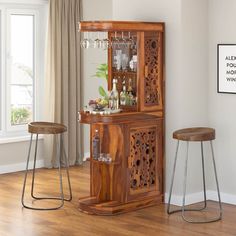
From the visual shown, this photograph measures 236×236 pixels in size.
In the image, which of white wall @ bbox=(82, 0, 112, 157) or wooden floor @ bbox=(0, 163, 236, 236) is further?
white wall @ bbox=(82, 0, 112, 157)

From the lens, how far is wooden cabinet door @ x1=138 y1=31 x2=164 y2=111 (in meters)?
6.53

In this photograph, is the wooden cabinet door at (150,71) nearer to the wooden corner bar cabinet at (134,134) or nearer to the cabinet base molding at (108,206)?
the wooden corner bar cabinet at (134,134)

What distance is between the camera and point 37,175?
8320 mm

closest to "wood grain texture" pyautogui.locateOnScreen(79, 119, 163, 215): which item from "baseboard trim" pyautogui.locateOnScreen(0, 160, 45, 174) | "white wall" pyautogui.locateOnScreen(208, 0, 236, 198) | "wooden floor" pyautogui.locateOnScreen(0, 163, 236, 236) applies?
"wooden floor" pyautogui.locateOnScreen(0, 163, 236, 236)

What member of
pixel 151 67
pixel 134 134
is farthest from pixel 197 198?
pixel 151 67

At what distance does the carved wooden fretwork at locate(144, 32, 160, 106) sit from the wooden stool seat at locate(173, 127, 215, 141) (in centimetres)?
51

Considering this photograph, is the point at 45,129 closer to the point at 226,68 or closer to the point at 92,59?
the point at 226,68

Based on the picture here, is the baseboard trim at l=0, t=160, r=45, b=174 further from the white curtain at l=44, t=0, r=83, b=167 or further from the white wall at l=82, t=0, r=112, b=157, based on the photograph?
the white wall at l=82, t=0, r=112, b=157

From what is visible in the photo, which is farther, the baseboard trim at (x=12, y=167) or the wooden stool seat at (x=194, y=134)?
the baseboard trim at (x=12, y=167)

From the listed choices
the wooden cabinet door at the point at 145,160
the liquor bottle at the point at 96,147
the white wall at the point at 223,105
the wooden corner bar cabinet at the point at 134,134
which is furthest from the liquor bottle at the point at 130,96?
the white wall at the point at 223,105

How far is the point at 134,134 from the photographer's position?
655 cm

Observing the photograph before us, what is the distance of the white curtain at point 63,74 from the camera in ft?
28.4

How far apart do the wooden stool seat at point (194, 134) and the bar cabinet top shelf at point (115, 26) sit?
106 cm

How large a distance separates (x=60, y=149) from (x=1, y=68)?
134cm
